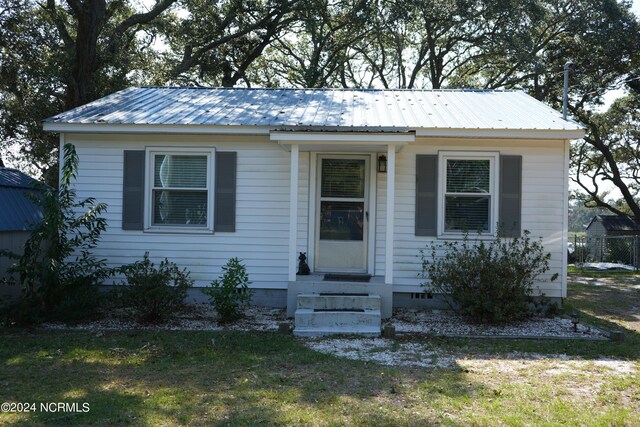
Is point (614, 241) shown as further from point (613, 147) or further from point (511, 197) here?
point (511, 197)

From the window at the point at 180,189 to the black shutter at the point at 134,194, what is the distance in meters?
0.14

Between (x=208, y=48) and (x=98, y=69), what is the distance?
5656 mm

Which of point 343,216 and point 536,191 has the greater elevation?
point 536,191

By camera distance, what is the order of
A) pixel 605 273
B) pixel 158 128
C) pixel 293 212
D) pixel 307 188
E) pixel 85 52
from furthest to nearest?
pixel 605 273, pixel 85 52, pixel 307 188, pixel 158 128, pixel 293 212

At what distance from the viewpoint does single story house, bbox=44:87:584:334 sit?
8.60 m

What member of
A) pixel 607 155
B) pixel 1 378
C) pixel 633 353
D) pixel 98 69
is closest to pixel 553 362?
pixel 633 353

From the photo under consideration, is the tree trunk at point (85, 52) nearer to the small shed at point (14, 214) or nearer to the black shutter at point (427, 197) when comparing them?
the small shed at point (14, 214)

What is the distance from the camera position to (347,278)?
8469 millimetres

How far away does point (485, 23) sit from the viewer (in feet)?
66.9

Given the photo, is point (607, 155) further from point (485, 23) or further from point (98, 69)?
point (98, 69)

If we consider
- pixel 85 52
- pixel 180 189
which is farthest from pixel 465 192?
pixel 85 52

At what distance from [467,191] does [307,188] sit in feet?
8.47

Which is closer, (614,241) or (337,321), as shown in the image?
(337,321)

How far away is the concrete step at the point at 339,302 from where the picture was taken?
7.59 meters
